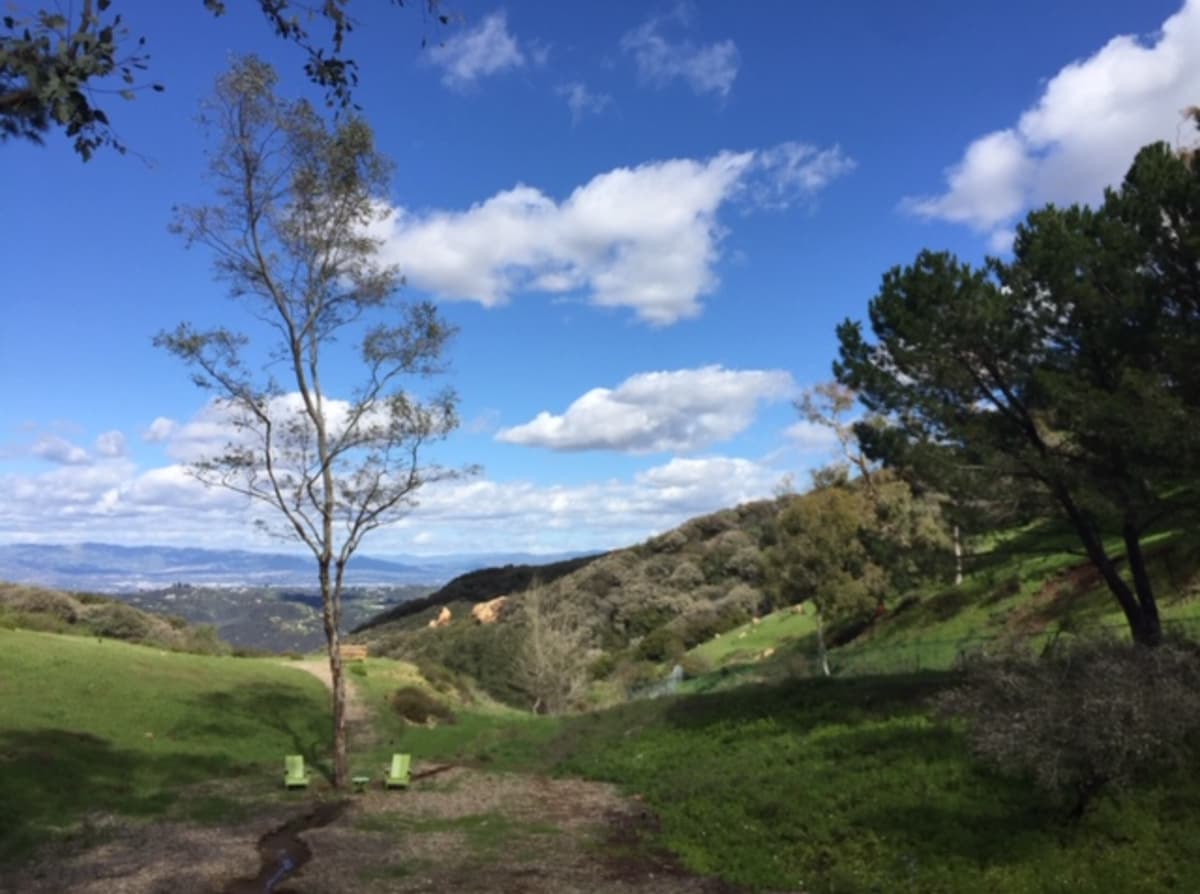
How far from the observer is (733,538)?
308 feet

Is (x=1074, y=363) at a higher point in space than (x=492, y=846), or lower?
higher

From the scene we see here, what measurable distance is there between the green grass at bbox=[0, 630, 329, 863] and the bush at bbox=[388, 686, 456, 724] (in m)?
2.82

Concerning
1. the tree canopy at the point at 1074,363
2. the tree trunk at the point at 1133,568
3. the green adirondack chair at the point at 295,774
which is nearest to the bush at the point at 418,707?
the green adirondack chair at the point at 295,774

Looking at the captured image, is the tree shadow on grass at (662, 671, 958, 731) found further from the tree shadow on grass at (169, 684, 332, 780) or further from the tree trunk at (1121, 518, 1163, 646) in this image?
the tree shadow on grass at (169, 684, 332, 780)

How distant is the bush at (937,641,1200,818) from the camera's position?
10.3m

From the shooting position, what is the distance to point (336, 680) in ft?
62.6

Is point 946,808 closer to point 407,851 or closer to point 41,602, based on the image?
point 407,851

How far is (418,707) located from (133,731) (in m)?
11.5

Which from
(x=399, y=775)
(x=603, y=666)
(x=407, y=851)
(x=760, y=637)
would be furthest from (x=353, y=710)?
(x=603, y=666)

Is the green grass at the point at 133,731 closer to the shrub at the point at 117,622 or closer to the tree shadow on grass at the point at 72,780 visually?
the tree shadow on grass at the point at 72,780

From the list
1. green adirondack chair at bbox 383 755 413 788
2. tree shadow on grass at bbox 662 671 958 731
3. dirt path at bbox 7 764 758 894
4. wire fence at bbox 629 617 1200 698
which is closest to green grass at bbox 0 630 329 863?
dirt path at bbox 7 764 758 894

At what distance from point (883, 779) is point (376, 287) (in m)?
15.9

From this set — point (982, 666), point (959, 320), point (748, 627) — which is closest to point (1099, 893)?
point (982, 666)

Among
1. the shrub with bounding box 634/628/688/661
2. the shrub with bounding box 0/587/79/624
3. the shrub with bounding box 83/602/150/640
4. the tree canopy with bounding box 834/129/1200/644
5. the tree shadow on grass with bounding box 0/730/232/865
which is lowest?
the shrub with bounding box 634/628/688/661
